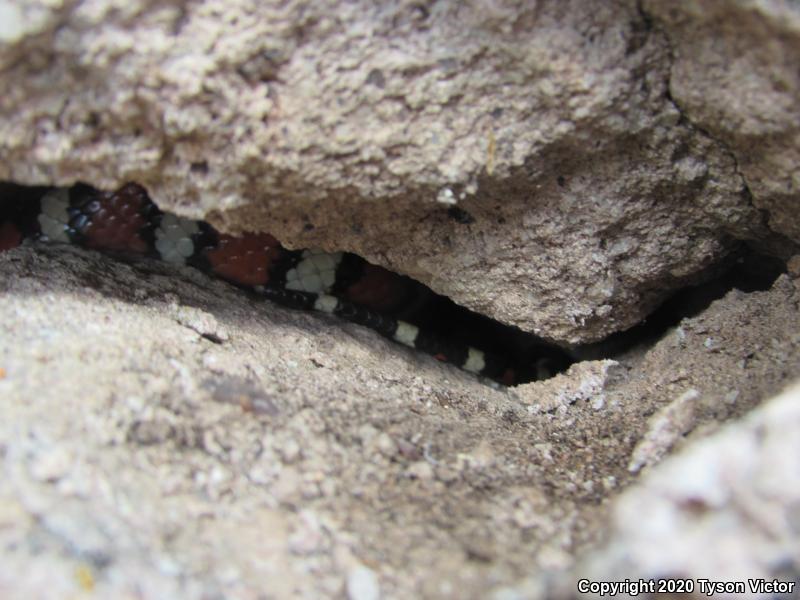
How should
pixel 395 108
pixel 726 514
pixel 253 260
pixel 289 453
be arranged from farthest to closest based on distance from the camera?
pixel 253 260 < pixel 395 108 < pixel 289 453 < pixel 726 514

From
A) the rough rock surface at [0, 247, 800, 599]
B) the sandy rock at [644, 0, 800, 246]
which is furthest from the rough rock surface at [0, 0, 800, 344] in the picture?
the rough rock surface at [0, 247, 800, 599]

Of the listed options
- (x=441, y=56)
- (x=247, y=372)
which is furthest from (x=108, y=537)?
(x=441, y=56)

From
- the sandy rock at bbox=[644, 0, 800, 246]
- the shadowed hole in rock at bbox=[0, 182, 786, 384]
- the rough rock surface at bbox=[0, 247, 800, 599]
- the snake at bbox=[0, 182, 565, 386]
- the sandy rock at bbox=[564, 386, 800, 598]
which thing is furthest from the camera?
the snake at bbox=[0, 182, 565, 386]

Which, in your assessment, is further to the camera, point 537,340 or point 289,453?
point 537,340

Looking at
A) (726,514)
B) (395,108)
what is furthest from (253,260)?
(726,514)

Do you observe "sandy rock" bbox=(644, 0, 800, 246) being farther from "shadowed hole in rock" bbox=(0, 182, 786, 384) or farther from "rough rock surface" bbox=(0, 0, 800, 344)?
"shadowed hole in rock" bbox=(0, 182, 786, 384)

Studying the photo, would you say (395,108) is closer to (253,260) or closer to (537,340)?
(253,260)
